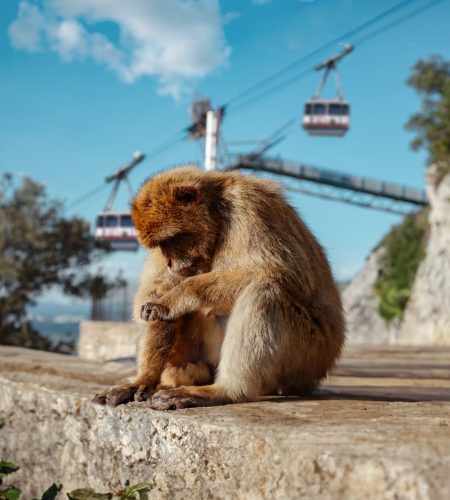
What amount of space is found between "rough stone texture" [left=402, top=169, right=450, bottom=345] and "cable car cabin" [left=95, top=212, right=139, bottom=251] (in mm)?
7389

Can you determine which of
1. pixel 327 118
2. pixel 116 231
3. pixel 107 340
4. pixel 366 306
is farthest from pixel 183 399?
pixel 366 306

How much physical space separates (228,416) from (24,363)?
7.74ft

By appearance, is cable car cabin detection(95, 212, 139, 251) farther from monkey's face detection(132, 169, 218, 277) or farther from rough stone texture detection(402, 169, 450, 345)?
monkey's face detection(132, 169, 218, 277)

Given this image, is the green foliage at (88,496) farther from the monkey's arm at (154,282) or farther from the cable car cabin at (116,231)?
the cable car cabin at (116,231)

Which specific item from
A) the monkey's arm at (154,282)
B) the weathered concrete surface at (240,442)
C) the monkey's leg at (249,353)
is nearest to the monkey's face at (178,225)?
the monkey's arm at (154,282)

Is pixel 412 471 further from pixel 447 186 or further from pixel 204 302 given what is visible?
pixel 447 186

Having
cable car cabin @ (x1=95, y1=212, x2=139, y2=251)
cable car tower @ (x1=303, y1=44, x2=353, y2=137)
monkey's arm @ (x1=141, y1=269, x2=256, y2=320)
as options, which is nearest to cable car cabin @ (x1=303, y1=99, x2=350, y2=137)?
cable car tower @ (x1=303, y1=44, x2=353, y2=137)

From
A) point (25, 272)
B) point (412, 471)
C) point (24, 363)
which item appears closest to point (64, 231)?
point (25, 272)

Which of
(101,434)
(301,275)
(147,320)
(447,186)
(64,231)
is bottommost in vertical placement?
(101,434)

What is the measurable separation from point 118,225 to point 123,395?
16525 millimetres

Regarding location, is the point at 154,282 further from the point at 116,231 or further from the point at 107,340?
the point at 116,231

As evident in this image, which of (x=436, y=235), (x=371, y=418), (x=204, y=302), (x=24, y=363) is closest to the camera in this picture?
(x=371, y=418)

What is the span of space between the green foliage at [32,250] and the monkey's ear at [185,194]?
1406cm

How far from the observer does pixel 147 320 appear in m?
2.45
